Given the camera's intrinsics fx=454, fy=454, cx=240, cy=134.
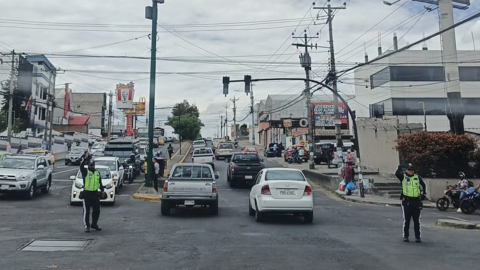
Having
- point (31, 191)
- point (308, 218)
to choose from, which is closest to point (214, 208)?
point (308, 218)

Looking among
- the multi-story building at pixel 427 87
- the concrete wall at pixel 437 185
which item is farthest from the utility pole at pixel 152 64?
the multi-story building at pixel 427 87

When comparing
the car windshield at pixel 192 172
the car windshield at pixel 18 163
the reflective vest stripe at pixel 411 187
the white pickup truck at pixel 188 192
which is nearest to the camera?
the reflective vest stripe at pixel 411 187

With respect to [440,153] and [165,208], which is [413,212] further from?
[440,153]

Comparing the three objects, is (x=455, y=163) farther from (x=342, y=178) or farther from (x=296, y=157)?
(x=296, y=157)

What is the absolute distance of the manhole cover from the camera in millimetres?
9223

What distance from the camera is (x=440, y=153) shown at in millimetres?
21125

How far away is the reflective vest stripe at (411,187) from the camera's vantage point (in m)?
10.7

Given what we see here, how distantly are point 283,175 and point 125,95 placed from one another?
81.0 m

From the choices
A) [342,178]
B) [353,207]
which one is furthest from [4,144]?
[353,207]

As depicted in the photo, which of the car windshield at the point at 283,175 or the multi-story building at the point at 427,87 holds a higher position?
the multi-story building at the point at 427,87

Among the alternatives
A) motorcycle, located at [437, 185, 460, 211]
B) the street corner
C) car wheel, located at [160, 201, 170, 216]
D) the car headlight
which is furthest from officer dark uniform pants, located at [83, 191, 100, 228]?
motorcycle, located at [437, 185, 460, 211]

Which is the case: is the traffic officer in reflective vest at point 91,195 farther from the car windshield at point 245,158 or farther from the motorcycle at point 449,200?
the car windshield at point 245,158

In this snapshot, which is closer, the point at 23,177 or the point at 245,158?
the point at 23,177

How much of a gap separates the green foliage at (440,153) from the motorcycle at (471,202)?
12.1ft
